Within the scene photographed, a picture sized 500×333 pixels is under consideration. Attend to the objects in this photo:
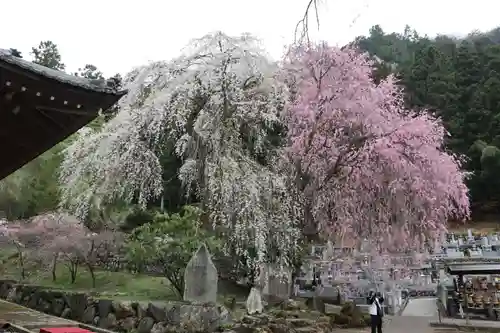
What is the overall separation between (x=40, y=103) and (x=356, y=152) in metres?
8.78

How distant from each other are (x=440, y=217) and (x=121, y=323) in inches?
346

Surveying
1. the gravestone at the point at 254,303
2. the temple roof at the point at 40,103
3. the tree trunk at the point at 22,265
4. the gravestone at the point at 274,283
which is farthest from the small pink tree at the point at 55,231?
the temple roof at the point at 40,103

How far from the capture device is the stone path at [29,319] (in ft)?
31.1

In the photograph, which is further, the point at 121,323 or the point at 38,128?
the point at 121,323

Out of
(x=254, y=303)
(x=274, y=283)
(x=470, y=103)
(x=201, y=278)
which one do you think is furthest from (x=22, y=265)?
(x=470, y=103)

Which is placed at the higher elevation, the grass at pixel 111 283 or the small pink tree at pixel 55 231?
the small pink tree at pixel 55 231

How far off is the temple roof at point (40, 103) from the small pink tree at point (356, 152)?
7.82 metres

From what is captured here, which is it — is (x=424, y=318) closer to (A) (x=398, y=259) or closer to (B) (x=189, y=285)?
(A) (x=398, y=259)

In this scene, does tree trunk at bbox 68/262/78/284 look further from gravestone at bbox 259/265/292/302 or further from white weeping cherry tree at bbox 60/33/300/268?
gravestone at bbox 259/265/292/302

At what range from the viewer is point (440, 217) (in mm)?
12727

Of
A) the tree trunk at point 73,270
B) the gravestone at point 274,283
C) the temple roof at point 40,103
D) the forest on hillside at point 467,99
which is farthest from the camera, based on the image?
the forest on hillside at point 467,99

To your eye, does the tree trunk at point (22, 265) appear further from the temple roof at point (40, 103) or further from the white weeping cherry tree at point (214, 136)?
the temple roof at point (40, 103)

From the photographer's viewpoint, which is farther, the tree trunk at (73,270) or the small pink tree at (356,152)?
the tree trunk at (73,270)

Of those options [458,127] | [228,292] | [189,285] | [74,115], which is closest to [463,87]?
[458,127]
